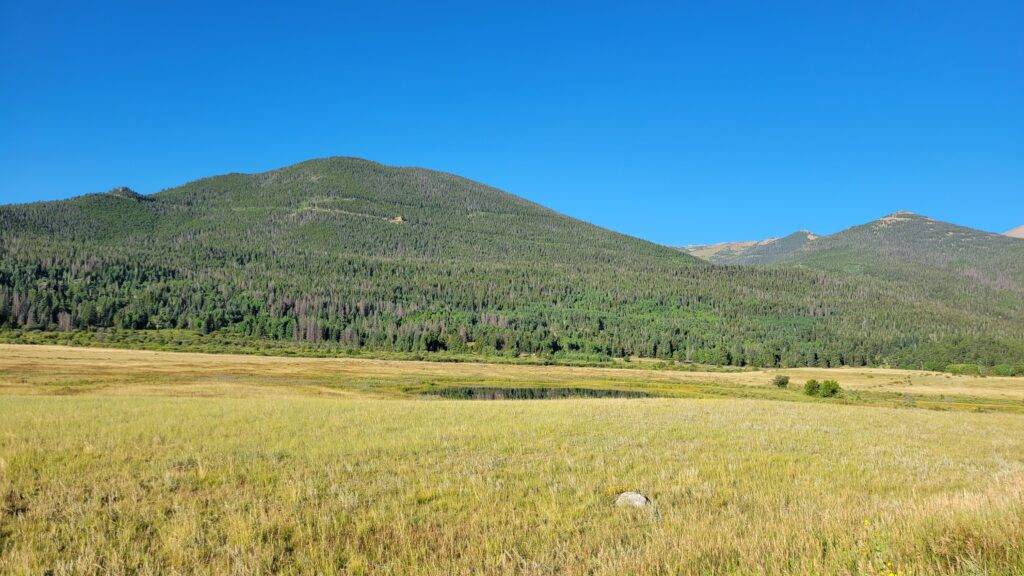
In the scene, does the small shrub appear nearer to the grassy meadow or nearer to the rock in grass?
the grassy meadow

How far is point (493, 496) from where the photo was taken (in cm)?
1080

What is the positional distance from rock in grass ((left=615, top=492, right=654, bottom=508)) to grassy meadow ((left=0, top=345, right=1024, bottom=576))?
29 cm

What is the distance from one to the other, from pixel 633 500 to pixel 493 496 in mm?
2635

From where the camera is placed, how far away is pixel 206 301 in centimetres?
19088

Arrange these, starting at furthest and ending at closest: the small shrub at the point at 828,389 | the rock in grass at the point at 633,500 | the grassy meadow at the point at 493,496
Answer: the small shrub at the point at 828,389
the rock in grass at the point at 633,500
the grassy meadow at the point at 493,496

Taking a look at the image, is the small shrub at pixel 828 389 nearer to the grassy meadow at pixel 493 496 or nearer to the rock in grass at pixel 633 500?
the grassy meadow at pixel 493 496

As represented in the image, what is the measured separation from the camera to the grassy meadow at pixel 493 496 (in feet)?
22.6

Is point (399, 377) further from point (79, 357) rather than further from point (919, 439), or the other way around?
point (919, 439)

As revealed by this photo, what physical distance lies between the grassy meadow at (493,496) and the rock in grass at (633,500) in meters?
0.29

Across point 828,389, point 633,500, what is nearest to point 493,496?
point 633,500

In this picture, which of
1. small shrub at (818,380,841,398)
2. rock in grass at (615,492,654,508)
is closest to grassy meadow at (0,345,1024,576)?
rock in grass at (615,492,654,508)

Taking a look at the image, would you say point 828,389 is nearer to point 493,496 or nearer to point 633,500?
point 633,500

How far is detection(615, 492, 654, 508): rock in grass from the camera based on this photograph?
10.1 meters

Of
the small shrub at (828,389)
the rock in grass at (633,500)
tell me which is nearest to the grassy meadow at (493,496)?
the rock in grass at (633,500)
